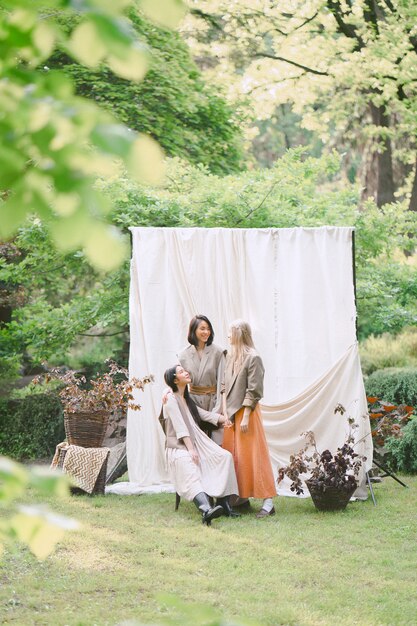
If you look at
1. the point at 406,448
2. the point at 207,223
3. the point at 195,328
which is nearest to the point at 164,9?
the point at 195,328

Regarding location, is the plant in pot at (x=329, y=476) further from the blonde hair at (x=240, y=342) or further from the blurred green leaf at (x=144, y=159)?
the blurred green leaf at (x=144, y=159)

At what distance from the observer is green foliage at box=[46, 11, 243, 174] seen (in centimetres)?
1148

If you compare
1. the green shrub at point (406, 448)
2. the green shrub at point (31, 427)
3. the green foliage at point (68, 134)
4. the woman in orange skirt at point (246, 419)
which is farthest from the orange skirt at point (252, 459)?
the green foliage at point (68, 134)

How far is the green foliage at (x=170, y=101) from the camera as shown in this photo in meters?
11.5

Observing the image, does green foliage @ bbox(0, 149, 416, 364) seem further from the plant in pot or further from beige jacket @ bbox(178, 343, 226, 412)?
the plant in pot

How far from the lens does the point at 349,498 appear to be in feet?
21.0

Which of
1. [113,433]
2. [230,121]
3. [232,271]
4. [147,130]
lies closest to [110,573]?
[232,271]

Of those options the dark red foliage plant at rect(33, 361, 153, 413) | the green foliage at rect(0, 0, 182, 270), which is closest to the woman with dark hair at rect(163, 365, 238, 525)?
the dark red foliage plant at rect(33, 361, 153, 413)

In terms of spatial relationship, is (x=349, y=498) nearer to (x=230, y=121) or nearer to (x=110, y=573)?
(x=110, y=573)

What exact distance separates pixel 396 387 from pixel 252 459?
94.5 inches

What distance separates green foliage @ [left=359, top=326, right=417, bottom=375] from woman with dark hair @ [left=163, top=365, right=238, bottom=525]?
3.57m

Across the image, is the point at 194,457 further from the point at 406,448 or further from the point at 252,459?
the point at 406,448

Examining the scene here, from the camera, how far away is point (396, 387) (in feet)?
27.6

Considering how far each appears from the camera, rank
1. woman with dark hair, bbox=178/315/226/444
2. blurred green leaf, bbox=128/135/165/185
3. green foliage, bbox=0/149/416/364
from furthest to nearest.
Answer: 1. green foliage, bbox=0/149/416/364
2. woman with dark hair, bbox=178/315/226/444
3. blurred green leaf, bbox=128/135/165/185
